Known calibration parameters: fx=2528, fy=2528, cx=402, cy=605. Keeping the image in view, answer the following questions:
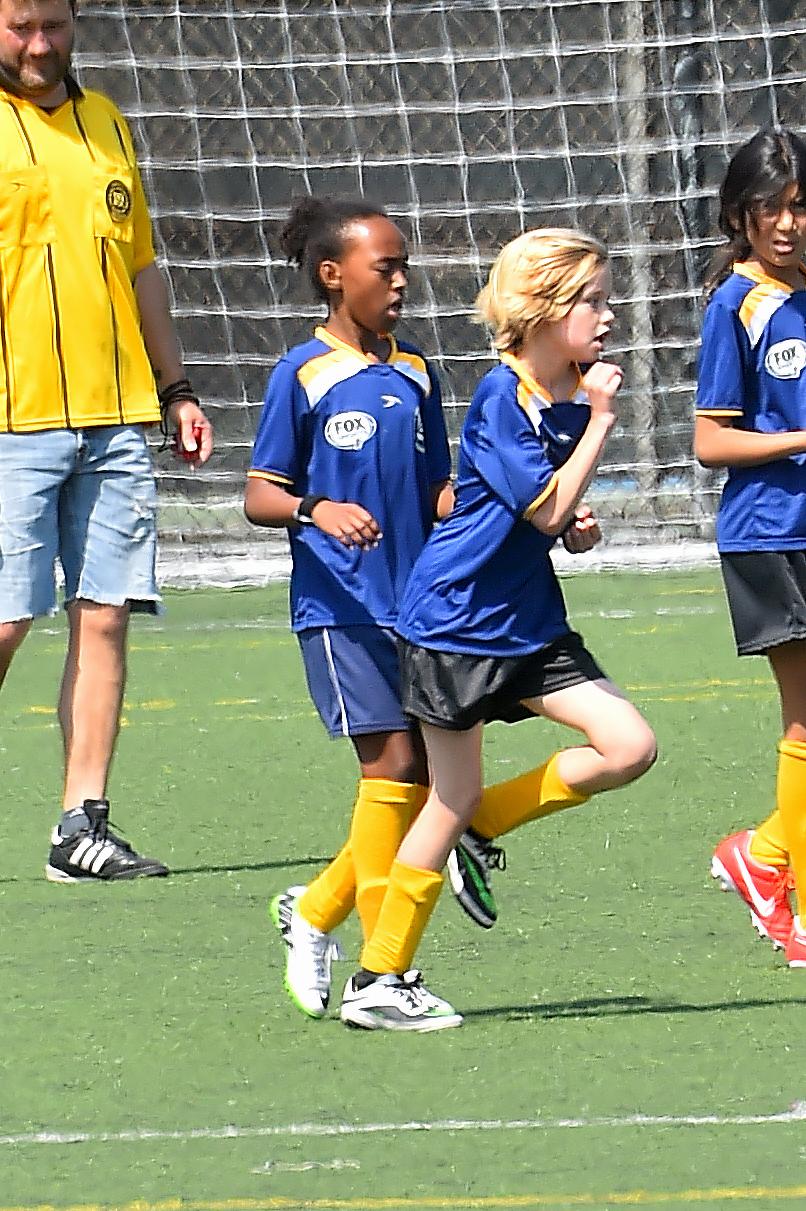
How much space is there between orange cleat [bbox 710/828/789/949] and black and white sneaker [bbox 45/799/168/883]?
144 centimetres

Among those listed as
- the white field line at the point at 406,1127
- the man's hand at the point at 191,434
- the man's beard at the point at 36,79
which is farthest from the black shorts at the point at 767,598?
the man's beard at the point at 36,79

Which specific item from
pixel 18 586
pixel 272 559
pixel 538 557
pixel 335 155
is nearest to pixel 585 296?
pixel 538 557

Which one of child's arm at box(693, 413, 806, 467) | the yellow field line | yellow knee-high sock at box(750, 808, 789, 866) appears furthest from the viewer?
yellow knee-high sock at box(750, 808, 789, 866)

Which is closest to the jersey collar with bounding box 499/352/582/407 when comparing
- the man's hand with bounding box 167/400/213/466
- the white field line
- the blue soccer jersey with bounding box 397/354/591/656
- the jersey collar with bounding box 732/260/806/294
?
the blue soccer jersey with bounding box 397/354/591/656

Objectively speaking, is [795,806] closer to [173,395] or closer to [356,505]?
[356,505]

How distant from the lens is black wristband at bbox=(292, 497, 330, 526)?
490 cm

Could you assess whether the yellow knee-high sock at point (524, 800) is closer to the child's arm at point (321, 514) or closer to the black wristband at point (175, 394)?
the child's arm at point (321, 514)

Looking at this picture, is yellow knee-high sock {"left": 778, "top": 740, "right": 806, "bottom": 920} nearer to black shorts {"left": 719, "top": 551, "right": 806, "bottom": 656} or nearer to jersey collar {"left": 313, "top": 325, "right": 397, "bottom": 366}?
black shorts {"left": 719, "top": 551, "right": 806, "bottom": 656}

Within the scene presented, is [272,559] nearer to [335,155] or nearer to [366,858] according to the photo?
[335,155]

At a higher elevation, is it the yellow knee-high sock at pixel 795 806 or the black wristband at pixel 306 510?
the black wristband at pixel 306 510

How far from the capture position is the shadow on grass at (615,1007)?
468 centimetres

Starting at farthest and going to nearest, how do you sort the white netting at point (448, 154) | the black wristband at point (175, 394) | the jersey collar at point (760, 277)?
the white netting at point (448, 154), the black wristband at point (175, 394), the jersey collar at point (760, 277)

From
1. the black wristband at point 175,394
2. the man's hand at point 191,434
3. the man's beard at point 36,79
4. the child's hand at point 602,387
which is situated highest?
the man's beard at point 36,79

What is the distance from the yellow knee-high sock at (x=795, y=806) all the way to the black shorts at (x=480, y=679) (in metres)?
0.67
